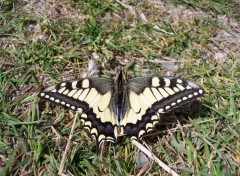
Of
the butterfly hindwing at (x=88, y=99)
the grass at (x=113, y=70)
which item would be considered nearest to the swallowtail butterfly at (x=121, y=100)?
the butterfly hindwing at (x=88, y=99)

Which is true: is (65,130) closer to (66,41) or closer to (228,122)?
(66,41)

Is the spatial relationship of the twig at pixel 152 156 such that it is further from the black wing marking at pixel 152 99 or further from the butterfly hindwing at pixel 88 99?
the butterfly hindwing at pixel 88 99

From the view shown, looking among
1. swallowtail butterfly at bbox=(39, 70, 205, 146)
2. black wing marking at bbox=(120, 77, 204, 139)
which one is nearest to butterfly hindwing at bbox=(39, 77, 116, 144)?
swallowtail butterfly at bbox=(39, 70, 205, 146)

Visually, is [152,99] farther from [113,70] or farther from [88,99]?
[113,70]

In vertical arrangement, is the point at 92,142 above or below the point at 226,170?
above

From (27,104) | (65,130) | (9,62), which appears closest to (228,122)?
(65,130)

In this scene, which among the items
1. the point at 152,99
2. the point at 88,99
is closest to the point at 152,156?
the point at 152,99

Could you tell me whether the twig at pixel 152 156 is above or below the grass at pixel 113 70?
below
